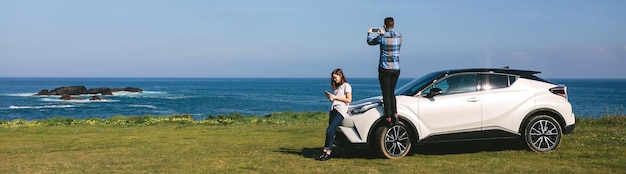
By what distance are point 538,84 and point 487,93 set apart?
111cm

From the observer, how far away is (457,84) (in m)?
10.7

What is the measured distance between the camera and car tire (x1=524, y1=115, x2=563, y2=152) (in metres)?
10.9

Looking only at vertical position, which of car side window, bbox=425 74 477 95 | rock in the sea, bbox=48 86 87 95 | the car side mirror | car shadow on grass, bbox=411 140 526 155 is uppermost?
car side window, bbox=425 74 477 95

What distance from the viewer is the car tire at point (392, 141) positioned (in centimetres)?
1040

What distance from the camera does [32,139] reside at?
16.0 metres

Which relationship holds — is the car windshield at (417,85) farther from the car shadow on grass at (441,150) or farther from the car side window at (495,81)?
the car shadow on grass at (441,150)

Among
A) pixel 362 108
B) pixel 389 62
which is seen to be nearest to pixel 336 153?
pixel 362 108

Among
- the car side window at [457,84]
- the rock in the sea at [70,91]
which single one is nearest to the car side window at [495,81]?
the car side window at [457,84]

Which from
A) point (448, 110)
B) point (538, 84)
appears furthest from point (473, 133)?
point (538, 84)

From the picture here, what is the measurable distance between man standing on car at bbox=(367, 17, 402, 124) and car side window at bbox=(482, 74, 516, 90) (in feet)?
5.78

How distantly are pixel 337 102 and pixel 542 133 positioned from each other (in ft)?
13.0

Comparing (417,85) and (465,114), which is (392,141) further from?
(465,114)

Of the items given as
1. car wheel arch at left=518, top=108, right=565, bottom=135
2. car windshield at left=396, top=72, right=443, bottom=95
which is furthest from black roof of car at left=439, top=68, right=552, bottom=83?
car wheel arch at left=518, top=108, right=565, bottom=135

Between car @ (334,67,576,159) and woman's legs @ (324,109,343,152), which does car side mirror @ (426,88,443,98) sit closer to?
car @ (334,67,576,159)
